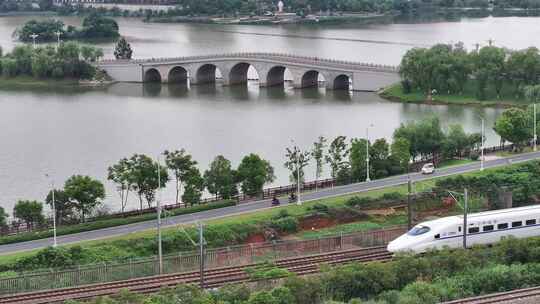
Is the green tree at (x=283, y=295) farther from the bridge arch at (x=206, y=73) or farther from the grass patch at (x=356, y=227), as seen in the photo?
the bridge arch at (x=206, y=73)

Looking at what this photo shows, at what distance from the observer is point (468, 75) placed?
3337 inches

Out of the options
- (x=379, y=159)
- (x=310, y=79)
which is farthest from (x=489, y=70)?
(x=379, y=159)

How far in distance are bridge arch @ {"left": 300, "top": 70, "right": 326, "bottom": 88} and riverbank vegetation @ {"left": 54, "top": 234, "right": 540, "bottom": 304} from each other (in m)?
60.8

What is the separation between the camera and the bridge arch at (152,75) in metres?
102

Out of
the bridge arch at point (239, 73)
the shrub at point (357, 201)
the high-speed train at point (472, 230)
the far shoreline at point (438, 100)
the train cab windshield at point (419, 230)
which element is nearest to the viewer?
the high-speed train at point (472, 230)

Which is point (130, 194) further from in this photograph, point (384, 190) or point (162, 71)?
point (162, 71)

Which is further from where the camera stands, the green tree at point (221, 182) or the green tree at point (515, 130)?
the green tree at point (515, 130)

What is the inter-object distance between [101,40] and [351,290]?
10791 centimetres

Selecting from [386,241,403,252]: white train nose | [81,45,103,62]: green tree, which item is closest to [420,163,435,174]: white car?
[386,241,403,252]: white train nose

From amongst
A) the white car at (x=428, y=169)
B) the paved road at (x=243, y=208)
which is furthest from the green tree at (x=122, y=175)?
the white car at (x=428, y=169)

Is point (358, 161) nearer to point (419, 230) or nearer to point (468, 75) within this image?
point (419, 230)

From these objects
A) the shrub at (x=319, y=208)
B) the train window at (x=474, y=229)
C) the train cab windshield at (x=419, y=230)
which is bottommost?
the shrub at (x=319, y=208)

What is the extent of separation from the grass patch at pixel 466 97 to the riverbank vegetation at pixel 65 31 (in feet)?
189

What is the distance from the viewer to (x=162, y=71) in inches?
3979
